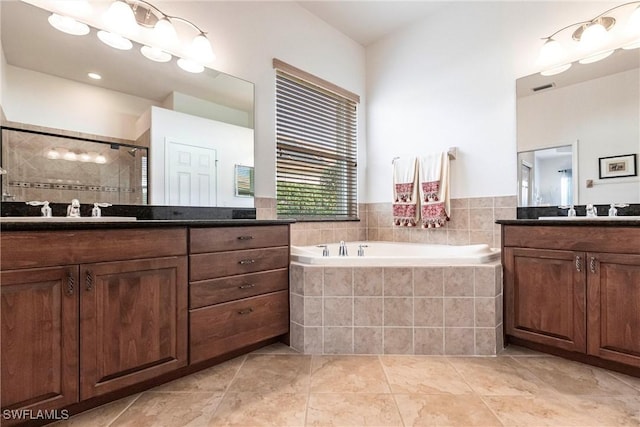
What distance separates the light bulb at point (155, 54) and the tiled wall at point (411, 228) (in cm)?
117

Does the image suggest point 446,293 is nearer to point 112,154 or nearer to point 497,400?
point 497,400

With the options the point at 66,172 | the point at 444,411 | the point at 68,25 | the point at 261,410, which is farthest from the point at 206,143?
the point at 444,411

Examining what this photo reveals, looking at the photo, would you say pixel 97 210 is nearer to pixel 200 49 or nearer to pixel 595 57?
pixel 200 49

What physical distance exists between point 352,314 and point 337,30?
2.82 m

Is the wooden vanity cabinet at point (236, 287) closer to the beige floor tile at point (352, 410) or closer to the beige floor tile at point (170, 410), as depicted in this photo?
the beige floor tile at point (170, 410)

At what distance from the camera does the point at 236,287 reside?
171cm

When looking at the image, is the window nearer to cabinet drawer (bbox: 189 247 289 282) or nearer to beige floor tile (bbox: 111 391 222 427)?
cabinet drawer (bbox: 189 247 289 282)

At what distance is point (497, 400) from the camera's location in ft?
4.46

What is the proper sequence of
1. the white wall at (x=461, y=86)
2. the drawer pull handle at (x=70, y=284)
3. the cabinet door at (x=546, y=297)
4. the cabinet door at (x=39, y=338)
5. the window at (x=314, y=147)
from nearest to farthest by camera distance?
the cabinet door at (x=39, y=338)
the drawer pull handle at (x=70, y=284)
the cabinet door at (x=546, y=297)
the white wall at (x=461, y=86)
the window at (x=314, y=147)

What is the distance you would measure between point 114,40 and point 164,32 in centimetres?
30

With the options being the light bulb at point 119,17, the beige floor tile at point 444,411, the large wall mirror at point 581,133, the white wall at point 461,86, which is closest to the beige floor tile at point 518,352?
the beige floor tile at point 444,411

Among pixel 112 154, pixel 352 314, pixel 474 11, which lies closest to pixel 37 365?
pixel 112 154

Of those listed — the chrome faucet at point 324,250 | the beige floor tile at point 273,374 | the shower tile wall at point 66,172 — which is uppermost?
the shower tile wall at point 66,172

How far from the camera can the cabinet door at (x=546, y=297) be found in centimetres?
166
